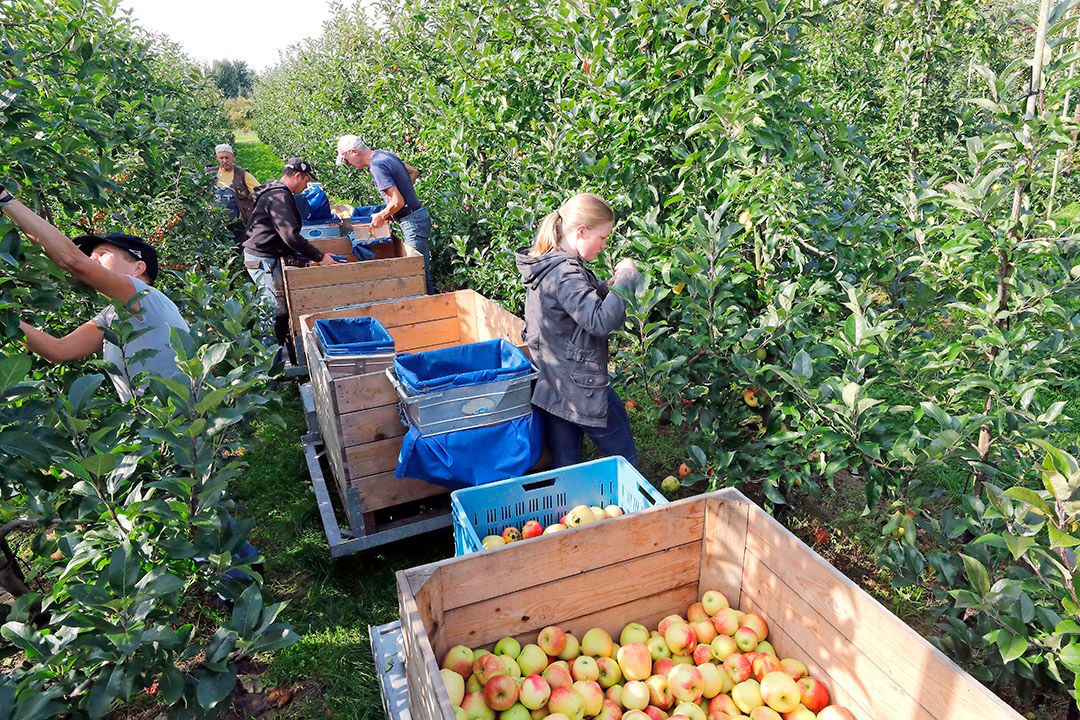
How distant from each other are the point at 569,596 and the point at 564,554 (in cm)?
17

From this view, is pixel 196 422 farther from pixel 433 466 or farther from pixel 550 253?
pixel 550 253

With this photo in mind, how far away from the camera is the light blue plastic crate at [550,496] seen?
8.27ft

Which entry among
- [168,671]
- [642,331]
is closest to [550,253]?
[642,331]

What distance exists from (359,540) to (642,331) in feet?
5.42

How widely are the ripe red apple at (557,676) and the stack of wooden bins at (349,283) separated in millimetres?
3562

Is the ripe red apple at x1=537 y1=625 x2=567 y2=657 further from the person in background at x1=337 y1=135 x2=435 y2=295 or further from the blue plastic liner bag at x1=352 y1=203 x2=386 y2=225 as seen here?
the blue plastic liner bag at x1=352 y1=203 x2=386 y2=225

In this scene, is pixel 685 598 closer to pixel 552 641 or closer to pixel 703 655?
pixel 703 655

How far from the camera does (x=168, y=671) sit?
1507mm

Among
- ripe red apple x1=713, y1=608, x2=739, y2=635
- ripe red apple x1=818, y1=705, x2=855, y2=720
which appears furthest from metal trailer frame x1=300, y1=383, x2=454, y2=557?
ripe red apple x1=818, y1=705, x2=855, y2=720

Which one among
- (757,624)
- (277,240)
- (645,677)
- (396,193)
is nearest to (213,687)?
(645,677)

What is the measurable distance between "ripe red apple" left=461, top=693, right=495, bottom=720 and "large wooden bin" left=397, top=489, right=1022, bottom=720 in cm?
13

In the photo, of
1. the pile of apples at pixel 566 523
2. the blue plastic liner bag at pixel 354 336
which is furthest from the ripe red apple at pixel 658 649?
the blue plastic liner bag at pixel 354 336

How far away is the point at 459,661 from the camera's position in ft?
6.10

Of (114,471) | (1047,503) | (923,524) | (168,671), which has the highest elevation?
(114,471)
